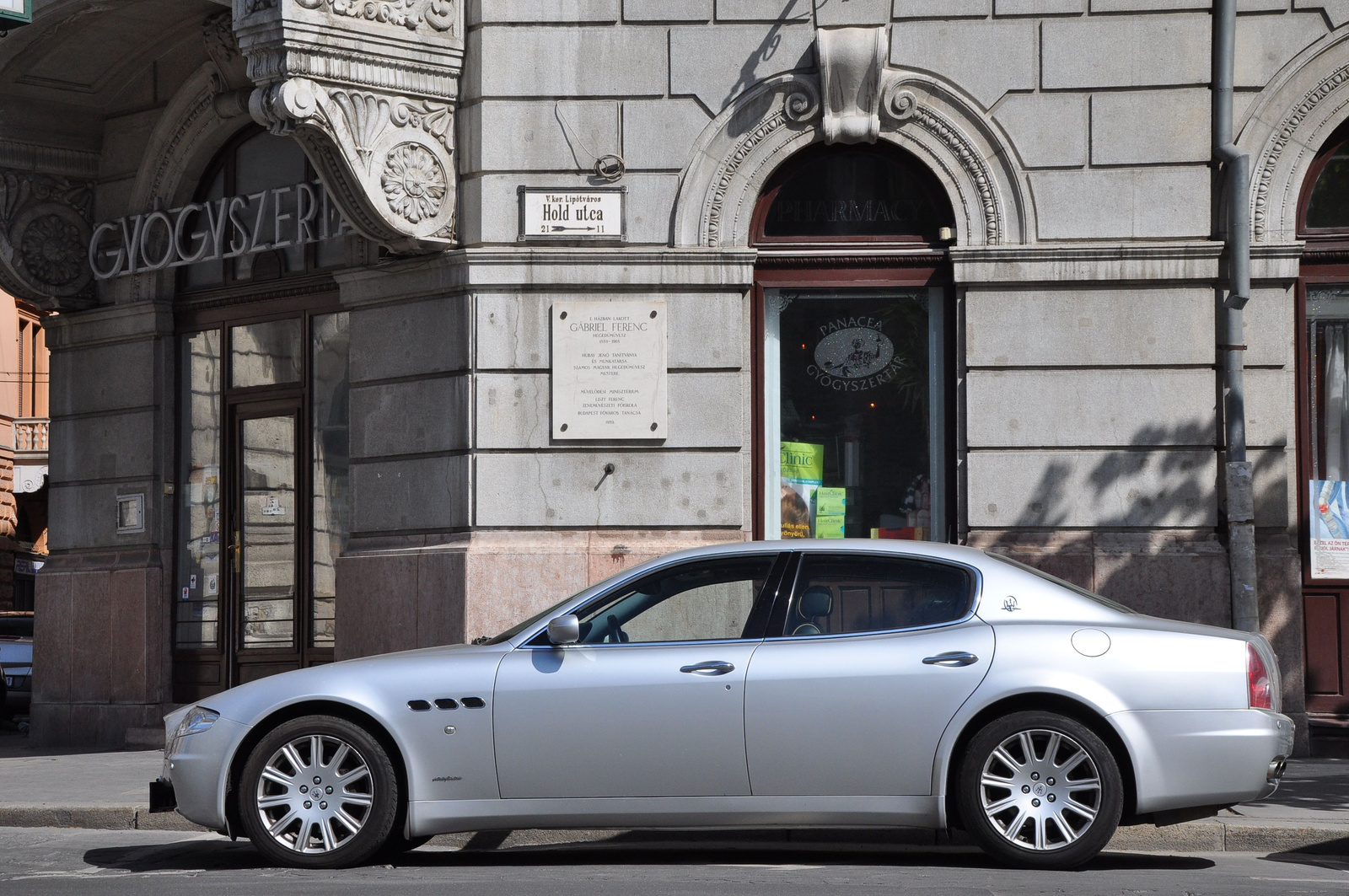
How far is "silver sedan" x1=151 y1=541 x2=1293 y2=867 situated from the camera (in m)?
6.98

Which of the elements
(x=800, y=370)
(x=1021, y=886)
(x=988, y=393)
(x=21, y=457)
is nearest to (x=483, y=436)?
(x=800, y=370)

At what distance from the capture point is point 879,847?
8.10 metres

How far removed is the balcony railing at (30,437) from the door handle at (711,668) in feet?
112

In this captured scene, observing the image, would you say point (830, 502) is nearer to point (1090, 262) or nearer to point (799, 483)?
point (799, 483)

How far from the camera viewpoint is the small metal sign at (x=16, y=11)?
11.6 metres

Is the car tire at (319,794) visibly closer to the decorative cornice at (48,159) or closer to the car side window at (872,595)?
the car side window at (872,595)

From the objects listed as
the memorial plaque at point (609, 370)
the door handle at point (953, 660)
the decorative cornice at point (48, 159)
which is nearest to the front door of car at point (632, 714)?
the door handle at point (953, 660)

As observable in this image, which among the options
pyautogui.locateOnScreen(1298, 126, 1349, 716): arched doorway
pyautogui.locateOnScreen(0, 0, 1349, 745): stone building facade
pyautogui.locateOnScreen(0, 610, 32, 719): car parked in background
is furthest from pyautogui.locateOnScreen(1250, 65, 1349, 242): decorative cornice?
pyautogui.locateOnScreen(0, 610, 32, 719): car parked in background

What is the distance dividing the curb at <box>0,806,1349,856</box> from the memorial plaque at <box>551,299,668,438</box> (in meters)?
3.85

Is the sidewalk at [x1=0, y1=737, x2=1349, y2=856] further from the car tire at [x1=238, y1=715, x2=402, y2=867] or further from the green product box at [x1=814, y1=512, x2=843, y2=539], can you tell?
the green product box at [x1=814, y1=512, x2=843, y2=539]

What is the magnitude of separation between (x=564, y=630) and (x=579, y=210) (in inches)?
211

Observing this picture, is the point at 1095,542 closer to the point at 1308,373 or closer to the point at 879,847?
the point at 1308,373

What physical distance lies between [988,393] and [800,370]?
1.42 meters

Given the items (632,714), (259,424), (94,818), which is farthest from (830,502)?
(94,818)
